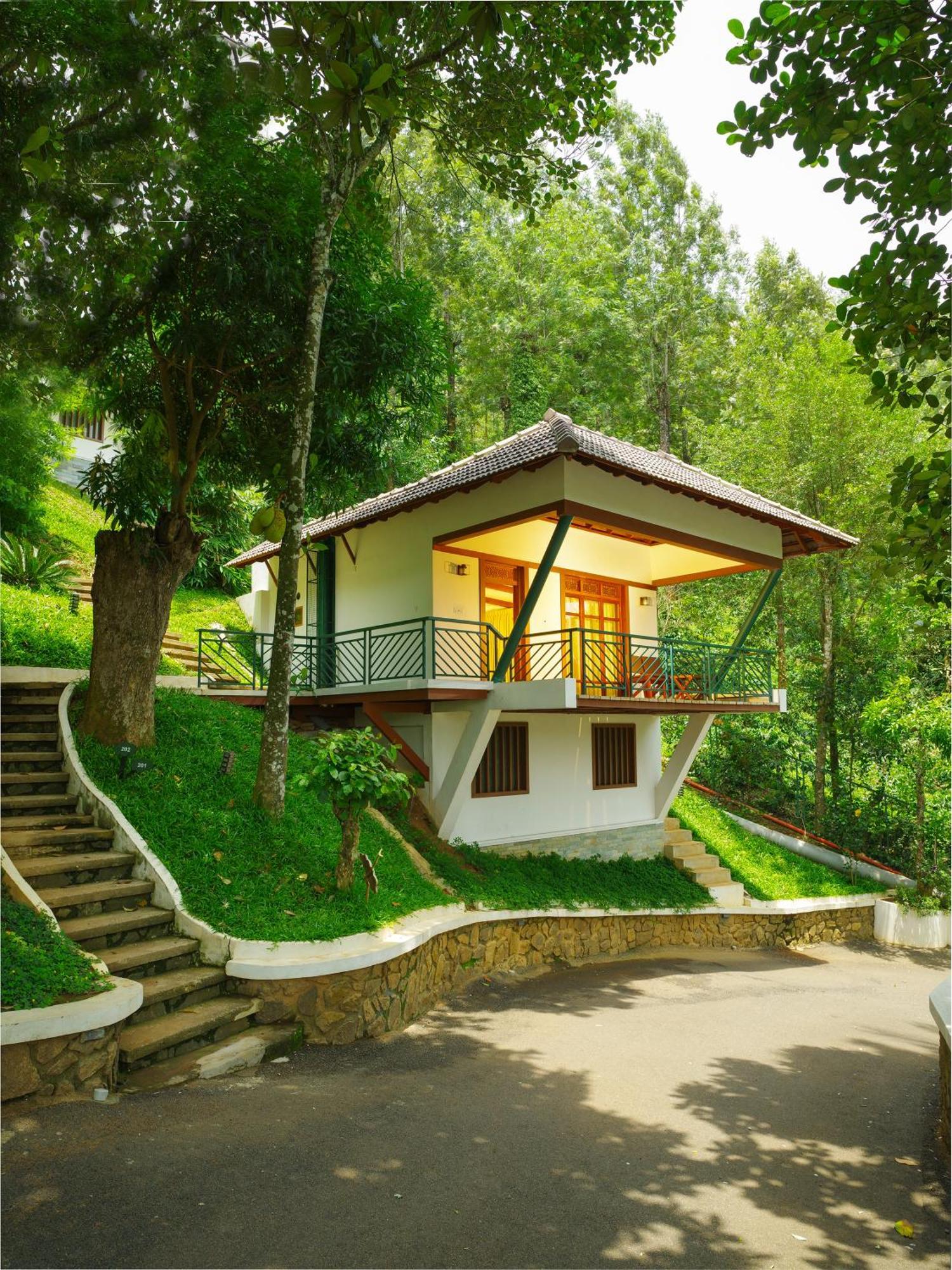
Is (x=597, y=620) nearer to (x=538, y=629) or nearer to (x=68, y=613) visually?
(x=538, y=629)

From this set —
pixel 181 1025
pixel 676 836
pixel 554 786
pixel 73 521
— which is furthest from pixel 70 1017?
pixel 73 521

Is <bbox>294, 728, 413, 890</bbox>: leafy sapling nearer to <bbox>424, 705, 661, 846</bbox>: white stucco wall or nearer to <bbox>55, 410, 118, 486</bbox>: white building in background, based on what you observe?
<bbox>424, 705, 661, 846</bbox>: white stucco wall

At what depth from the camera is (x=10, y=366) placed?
349 inches

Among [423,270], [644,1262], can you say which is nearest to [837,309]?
[644,1262]

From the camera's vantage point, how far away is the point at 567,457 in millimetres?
9883

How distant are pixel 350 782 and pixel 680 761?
8642 millimetres

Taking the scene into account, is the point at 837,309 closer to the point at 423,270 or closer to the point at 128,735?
the point at 128,735

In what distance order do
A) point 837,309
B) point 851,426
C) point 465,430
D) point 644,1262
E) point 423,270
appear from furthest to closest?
point 465,430 → point 423,270 → point 851,426 → point 837,309 → point 644,1262

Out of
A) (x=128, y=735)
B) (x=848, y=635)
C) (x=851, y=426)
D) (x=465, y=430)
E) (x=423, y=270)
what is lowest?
(x=128, y=735)

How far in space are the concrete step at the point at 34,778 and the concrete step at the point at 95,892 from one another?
1.56m

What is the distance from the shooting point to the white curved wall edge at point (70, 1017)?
14.4 feet

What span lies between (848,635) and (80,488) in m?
15.8

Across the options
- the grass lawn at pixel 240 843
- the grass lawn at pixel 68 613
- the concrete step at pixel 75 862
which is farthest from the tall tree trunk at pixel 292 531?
the grass lawn at pixel 68 613

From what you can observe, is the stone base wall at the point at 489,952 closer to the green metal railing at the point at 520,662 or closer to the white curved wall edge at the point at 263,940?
the white curved wall edge at the point at 263,940
